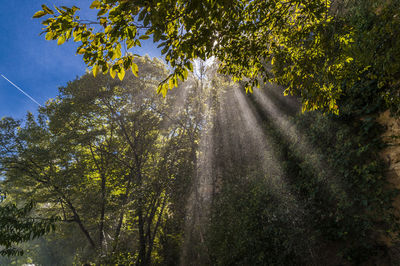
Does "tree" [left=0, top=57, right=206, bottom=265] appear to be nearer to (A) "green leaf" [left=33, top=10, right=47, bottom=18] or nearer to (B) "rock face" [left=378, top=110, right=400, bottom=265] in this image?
(B) "rock face" [left=378, top=110, right=400, bottom=265]

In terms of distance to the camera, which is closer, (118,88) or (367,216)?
(367,216)

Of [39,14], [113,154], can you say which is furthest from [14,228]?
[113,154]

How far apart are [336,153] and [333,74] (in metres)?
3.15

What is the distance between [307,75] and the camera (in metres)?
2.87

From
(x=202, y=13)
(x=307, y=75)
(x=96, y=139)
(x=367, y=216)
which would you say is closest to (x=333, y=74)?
(x=307, y=75)

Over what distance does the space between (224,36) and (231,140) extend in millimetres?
9033

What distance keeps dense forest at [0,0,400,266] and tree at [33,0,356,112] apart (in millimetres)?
21

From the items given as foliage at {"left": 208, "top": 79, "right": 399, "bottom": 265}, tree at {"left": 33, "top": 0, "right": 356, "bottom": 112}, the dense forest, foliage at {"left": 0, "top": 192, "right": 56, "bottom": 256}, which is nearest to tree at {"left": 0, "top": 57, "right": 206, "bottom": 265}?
the dense forest

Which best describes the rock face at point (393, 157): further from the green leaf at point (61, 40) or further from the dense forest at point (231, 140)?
the green leaf at point (61, 40)

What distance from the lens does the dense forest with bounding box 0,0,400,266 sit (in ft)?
7.93

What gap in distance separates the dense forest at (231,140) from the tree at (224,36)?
21 mm

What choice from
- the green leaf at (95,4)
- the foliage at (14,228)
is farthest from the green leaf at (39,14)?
the foliage at (14,228)

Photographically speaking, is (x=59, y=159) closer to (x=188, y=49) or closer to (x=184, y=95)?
(x=184, y=95)

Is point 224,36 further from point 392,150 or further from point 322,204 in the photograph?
point 322,204
